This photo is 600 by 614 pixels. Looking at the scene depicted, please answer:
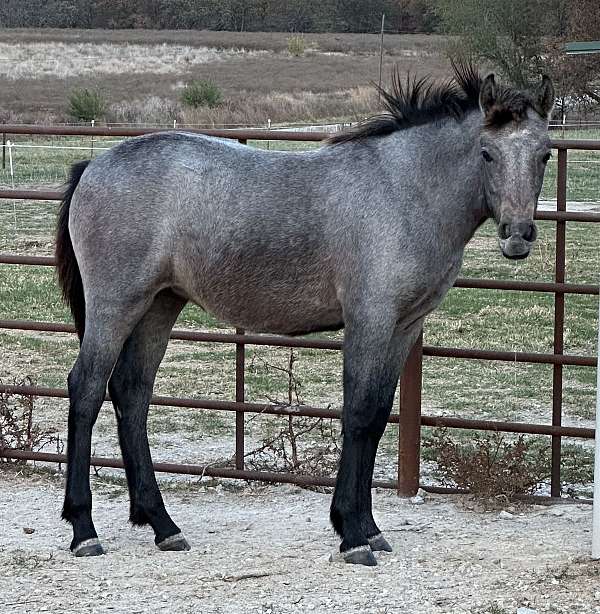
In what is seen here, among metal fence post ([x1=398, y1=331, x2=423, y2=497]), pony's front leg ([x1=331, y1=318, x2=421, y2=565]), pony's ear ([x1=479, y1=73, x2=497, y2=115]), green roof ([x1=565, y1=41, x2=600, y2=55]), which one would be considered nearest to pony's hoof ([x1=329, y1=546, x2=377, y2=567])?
pony's front leg ([x1=331, y1=318, x2=421, y2=565])

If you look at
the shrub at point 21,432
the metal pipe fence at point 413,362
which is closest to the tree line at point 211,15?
the shrub at point 21,432

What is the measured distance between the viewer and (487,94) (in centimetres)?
433

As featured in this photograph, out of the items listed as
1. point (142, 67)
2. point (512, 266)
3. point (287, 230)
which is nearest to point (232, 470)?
point (287, 230)

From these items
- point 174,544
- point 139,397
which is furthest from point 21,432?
point 174,544

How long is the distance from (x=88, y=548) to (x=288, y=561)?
862mm

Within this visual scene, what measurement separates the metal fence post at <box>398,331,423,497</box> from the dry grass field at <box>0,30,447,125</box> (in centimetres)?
2410

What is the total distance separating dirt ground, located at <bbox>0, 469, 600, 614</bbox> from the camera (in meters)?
4.16

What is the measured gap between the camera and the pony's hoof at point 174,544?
479 centimetres

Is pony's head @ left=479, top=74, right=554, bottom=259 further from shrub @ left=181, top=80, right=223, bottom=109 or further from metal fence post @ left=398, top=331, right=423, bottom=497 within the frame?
shrub @ left=181, top=80, right=223, bottom=109

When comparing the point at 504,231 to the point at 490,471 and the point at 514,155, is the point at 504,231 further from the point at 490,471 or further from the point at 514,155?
the point at 490,471

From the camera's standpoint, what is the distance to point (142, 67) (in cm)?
4825

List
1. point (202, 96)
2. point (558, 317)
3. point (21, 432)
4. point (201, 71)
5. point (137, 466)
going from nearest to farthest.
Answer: point (137, 466) → point (558, 317) → point (21, 432) → point (202, 96) → point (201, 71)

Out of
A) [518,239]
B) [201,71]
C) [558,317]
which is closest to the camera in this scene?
[518,239]

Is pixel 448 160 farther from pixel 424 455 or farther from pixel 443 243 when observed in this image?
pixel 424 455
